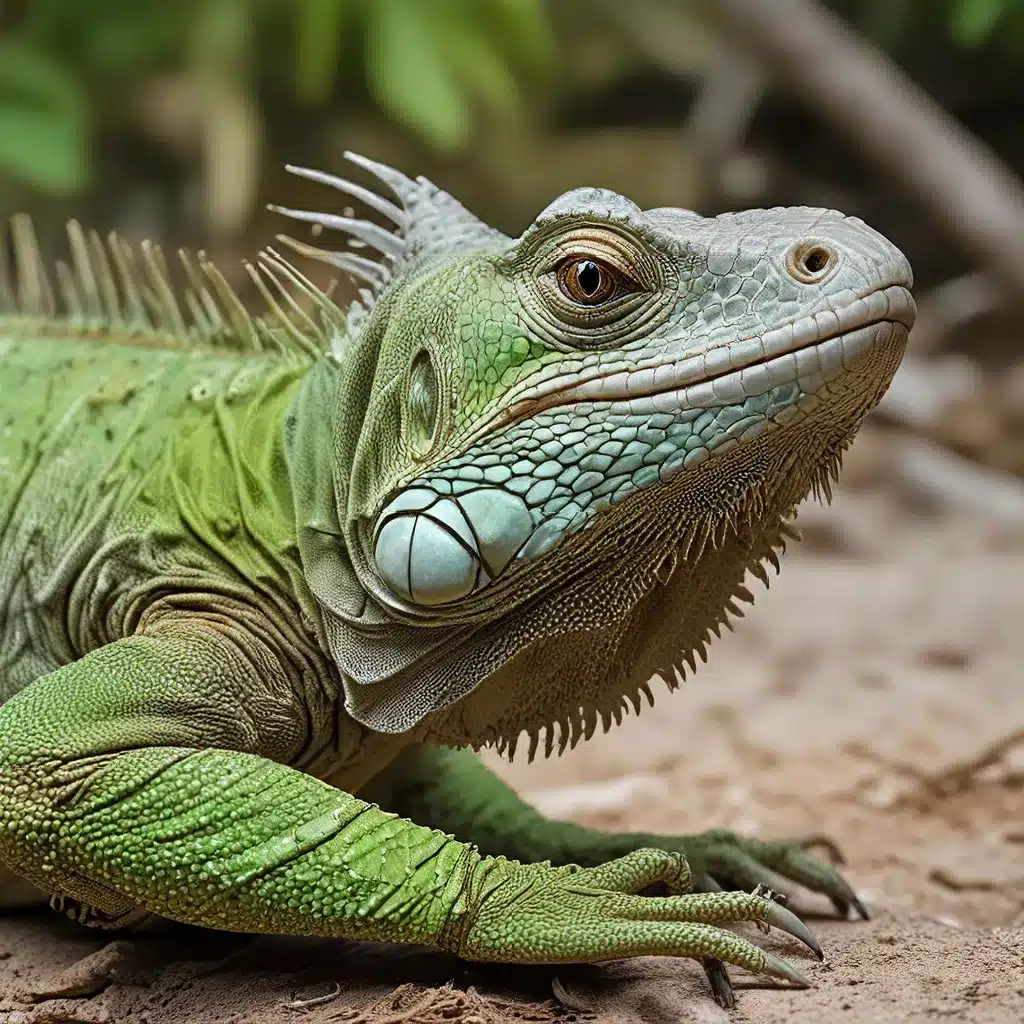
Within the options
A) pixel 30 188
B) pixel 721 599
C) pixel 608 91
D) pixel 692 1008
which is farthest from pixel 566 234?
pixel 608 91

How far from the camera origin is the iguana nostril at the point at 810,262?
3.17 m

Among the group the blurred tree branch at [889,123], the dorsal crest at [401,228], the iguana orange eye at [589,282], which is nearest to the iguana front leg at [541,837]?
the dorsal crest at [401,228]

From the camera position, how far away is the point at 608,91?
590 inches

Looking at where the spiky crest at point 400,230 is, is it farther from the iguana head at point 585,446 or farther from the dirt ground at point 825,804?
the dirt ground at point 825,804

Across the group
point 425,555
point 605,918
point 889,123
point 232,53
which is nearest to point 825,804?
point 605,918

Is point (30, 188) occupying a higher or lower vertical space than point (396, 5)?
lower

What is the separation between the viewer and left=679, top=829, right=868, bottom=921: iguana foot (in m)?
4.29

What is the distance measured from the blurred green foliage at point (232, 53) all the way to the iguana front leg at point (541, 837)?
6.49 metres

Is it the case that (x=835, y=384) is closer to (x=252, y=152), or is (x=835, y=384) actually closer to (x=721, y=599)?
(x=721, y=599)

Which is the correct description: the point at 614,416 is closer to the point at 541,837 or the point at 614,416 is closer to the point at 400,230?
the point at 400,230

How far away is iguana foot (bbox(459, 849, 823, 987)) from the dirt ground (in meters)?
0.17

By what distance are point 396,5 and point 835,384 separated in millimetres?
8053

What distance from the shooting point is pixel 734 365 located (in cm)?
319

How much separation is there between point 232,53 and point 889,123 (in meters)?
6.52
